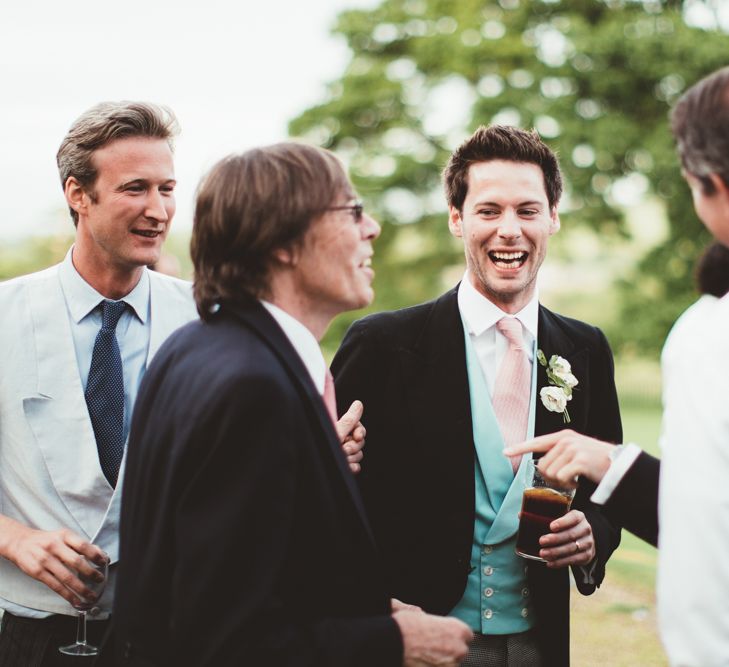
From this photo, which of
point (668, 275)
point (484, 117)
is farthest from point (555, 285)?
point (484, 117)

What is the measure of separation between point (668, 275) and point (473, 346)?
2617cm

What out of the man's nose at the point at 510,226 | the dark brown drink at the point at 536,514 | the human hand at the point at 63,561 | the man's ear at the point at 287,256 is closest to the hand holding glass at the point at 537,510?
the dark brown drink at the point at 536,514

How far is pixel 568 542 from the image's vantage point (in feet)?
9.78

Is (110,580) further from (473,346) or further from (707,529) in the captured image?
(707,529)

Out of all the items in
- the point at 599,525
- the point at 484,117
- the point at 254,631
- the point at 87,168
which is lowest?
the point at 599,525

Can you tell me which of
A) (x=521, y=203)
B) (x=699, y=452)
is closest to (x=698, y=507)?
(x=699, y=452)

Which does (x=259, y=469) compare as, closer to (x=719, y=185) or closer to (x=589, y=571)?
(x=719, y=185)

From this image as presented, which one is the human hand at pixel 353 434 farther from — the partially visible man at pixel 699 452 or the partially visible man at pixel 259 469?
the partially visible man at pixel 699 452

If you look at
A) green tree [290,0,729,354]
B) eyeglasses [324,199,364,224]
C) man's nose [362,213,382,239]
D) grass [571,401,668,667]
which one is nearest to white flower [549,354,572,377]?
man's nose [362,213,382,239]

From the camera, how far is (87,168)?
324 cm

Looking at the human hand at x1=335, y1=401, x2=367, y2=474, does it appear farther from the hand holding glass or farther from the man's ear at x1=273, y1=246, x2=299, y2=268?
the man's ear at x1=273, y1=246, x2=299, y2=268

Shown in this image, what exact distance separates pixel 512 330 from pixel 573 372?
0.91ft

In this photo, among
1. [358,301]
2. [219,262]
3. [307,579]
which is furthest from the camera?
[358,301]

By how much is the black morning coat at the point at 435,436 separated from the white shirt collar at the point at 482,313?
0.04 metres
